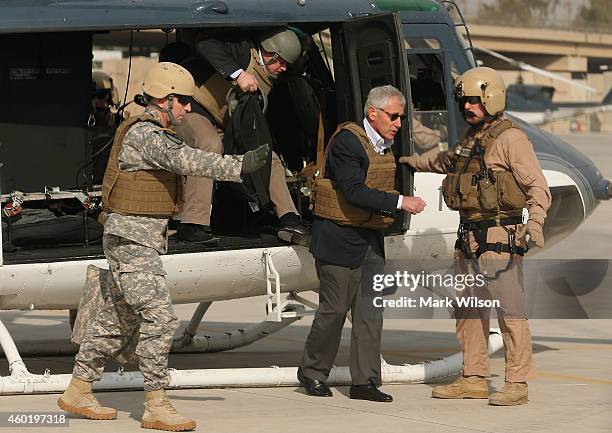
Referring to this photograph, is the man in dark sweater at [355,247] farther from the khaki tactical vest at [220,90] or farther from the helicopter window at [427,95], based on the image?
the helicopter window at [427,95]

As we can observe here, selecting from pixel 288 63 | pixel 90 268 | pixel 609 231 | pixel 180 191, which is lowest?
pixel 609 231

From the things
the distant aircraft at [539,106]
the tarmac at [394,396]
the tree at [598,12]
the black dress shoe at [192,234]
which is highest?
the tree at [598,12]

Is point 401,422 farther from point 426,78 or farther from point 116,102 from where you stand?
point 116,102

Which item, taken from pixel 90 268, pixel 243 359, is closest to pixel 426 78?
pixel 243 359

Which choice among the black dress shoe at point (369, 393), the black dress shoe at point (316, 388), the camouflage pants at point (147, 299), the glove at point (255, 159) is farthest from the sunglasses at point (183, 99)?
the black dress shoe at point (369, 393)

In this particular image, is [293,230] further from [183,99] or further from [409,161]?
[183,99]

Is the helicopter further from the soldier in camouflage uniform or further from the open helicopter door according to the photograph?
the soldier in camouflage uniform

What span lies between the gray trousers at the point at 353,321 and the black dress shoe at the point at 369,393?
0.12 feet

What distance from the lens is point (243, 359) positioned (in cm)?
1071

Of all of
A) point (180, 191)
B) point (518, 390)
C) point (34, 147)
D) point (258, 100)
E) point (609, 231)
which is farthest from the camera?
point (609, 231)

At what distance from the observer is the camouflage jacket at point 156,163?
7117mm

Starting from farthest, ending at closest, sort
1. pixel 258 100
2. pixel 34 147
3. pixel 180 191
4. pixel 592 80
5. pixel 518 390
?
1. pixel 592 80
2. pixel 34 147
3. pixel 258 100
4. pixel 518 390
5. pixel 180 191

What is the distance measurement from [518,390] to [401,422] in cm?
92

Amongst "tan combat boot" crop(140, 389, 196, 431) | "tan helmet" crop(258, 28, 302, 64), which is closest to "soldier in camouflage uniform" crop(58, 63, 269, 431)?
"tan combat boot" crop(140, 389, 196, 431)
